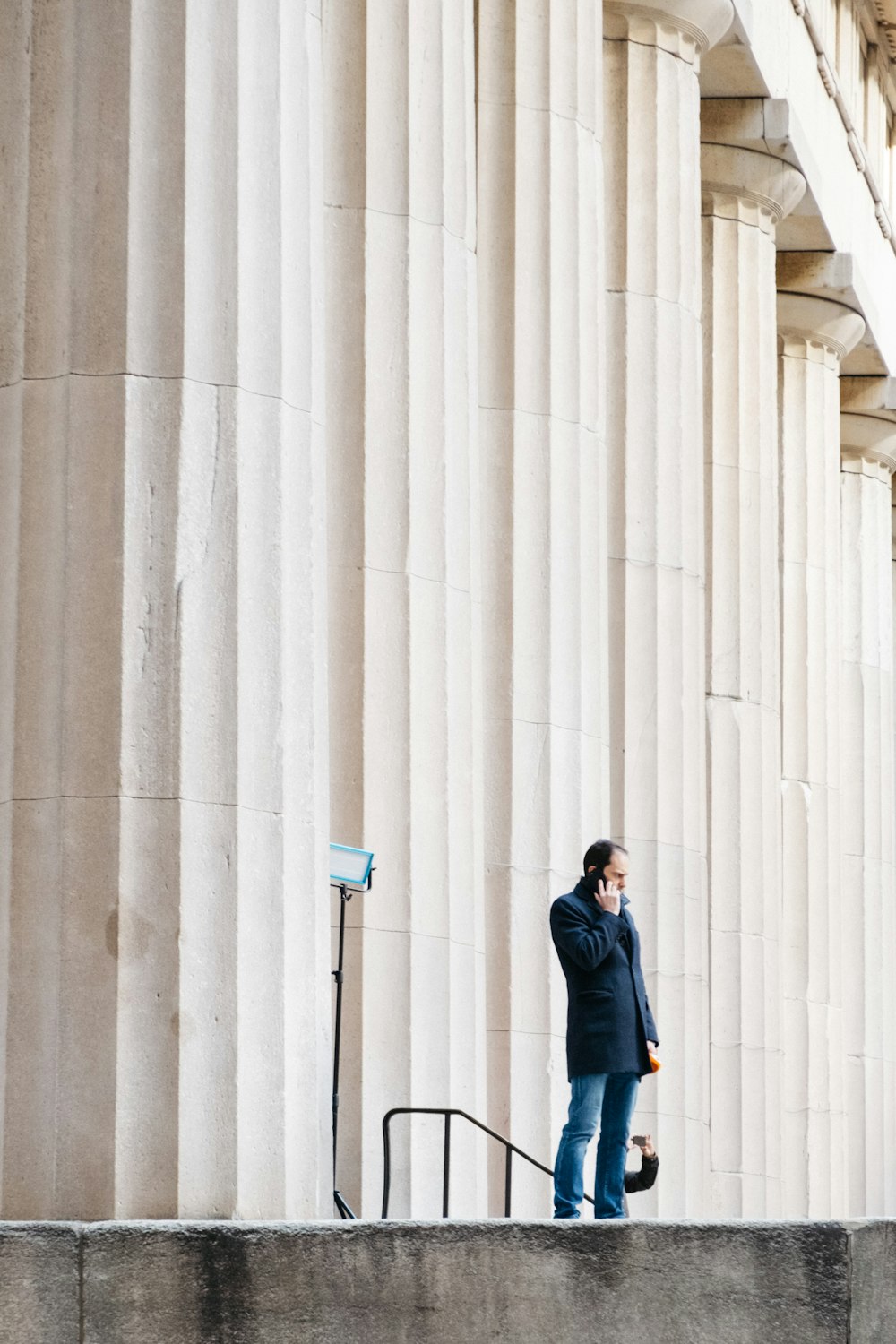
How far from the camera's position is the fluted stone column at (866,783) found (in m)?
59.2

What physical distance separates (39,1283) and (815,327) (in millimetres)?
42459

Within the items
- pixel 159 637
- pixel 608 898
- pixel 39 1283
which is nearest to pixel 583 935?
pixel 608 898

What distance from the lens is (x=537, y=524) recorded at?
33844 mm

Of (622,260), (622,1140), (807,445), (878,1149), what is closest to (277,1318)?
(622,1140)

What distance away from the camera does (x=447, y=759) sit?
2762 centimetres

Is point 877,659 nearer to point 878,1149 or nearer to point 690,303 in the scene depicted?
point 878,1149

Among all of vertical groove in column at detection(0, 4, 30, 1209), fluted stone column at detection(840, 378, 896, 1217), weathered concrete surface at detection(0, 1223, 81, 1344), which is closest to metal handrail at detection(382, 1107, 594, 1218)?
vertical groove in column at detection(0, 4, 30, 1209)

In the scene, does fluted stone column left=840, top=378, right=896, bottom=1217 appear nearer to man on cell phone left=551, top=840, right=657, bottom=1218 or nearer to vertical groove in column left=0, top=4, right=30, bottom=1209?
man on cell phone left=551, top=840, right=657, bottom=1218

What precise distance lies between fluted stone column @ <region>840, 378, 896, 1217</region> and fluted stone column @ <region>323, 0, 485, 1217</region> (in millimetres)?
29615

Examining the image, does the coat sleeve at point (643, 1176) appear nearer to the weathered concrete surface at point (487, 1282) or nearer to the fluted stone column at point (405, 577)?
the fluted stone column at point (405, 577)

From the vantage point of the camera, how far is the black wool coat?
25.7m

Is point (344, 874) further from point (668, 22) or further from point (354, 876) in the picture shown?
point (668, 22)

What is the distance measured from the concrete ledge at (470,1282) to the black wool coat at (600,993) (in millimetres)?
9005

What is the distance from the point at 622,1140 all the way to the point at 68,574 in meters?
9.19
